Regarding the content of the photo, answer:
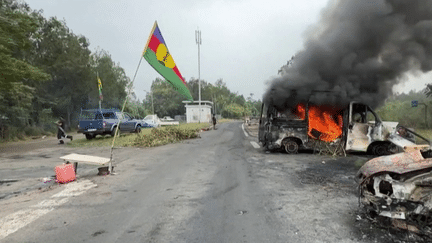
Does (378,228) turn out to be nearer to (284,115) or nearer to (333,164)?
(333,164)

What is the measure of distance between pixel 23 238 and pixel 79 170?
15.0 feet

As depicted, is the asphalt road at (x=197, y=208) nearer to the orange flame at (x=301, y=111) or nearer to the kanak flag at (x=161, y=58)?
the orange flame at (x=301, y=111)

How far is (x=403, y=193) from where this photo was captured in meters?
2.85

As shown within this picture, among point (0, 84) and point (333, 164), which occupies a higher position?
point (0, 84)

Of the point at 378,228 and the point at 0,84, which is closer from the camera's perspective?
the point at 378,228

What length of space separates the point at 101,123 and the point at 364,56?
13.3 meters

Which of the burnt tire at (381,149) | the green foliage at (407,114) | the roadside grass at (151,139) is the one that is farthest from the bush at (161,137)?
the green foliage at (407,114)

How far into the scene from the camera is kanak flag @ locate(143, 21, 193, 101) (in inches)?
295

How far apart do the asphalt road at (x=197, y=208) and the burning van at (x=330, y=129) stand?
7.23 ft

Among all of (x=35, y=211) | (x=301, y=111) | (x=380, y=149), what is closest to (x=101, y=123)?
(x=301, y=111)

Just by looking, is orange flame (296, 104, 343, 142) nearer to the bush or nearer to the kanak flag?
the kanak flag

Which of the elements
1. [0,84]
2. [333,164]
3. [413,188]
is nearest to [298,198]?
[413,188]

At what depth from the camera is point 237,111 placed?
8725 centimetres

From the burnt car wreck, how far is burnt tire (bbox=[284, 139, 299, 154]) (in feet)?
20.1
